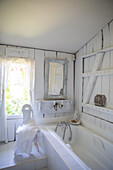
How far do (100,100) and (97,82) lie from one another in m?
0.37

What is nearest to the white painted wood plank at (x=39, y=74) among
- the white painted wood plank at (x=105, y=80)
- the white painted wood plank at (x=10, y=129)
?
the white painted wood plank at (x=10, y=129)

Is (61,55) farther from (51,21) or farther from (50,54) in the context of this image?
(51,21)

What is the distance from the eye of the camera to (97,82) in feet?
8.09

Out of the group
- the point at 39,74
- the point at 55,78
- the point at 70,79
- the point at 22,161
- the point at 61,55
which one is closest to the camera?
the point at 22,161

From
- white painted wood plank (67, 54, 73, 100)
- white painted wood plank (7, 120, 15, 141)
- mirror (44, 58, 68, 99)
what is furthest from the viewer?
white painted wood plank (67, 54, 73, 100)

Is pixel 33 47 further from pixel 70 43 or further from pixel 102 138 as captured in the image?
pixel 102 138

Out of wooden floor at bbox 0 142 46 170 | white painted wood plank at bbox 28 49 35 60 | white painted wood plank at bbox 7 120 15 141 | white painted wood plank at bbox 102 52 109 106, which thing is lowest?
wooden floor at bbox 0 142 46 170

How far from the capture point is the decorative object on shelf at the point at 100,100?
89.1 inches

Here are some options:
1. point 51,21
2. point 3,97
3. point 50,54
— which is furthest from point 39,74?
point 51,21

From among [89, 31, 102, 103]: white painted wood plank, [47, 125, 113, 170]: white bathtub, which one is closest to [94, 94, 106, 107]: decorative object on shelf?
[89, 31, 102, 103]: white painted wood plank

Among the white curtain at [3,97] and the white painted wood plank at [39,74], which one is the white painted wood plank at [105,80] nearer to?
the white painted wood plank at [39,74]

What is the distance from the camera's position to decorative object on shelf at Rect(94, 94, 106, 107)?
2.26 meters

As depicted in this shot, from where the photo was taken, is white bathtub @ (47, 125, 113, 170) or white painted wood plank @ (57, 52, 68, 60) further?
white painted wood plank @ (57, 52, 68, 60)

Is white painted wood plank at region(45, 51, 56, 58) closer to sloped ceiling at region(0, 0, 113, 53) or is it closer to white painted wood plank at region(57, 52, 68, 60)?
white painted wood plank at region(57, 52, 68, 60)
